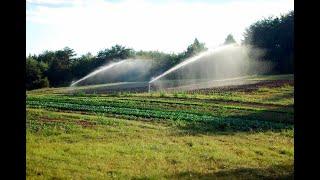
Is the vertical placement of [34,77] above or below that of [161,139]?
above

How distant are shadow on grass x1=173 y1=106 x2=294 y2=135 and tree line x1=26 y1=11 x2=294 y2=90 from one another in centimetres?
2526

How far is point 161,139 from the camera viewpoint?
42.4 ft

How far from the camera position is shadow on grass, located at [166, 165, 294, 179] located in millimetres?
8820

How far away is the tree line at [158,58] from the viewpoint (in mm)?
41719

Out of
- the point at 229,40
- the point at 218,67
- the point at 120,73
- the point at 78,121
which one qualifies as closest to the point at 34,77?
the point at 120,73

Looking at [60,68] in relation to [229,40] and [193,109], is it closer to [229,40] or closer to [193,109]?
[229,40]

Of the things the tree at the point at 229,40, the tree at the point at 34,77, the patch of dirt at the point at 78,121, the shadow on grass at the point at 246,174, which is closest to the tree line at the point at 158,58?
the tree at the point at 34,77

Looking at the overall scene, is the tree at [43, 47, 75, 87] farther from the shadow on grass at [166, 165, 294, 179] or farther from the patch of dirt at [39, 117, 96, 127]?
the shadow on grass at [166, 165, 294, 179]

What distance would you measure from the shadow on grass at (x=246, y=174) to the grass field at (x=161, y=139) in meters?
0.02

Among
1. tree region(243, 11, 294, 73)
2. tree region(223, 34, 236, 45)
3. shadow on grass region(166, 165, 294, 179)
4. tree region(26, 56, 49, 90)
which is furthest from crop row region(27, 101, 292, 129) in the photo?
tree region(223, 34, 236, 45)

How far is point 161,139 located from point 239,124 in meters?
4.27

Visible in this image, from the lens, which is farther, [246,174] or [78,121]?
[78,121]
